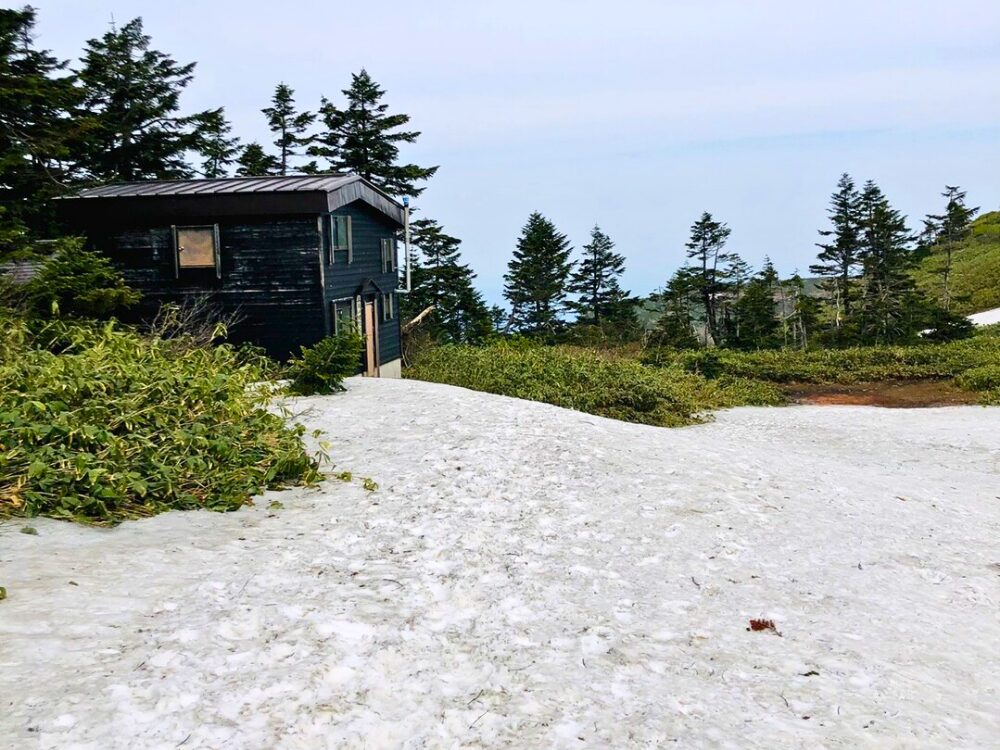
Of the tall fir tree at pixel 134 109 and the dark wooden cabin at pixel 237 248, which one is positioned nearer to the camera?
the dark wooden cabin at pixel 237 248

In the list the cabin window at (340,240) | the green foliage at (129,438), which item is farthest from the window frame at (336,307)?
the green foliage at (129,438)

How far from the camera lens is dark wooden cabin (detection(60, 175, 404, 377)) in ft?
60.8

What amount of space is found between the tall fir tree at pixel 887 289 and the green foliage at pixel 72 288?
106 feet

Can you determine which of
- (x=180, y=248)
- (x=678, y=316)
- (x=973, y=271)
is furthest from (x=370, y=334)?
(x=973, y=271)

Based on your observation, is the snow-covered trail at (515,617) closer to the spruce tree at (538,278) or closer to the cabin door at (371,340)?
the cabin door at (371,340)

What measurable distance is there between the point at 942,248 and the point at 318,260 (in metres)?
57.7

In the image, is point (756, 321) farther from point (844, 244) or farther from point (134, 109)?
point (134, 109)

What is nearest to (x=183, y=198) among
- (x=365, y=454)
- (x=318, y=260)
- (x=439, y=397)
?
(x=318, y=260)

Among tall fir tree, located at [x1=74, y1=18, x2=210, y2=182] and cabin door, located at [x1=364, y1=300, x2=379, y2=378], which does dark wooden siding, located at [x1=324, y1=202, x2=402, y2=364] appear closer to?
cabin door, located at [x1=364, y1=300, x2=379, y2=378]

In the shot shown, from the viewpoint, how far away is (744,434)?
593 inches

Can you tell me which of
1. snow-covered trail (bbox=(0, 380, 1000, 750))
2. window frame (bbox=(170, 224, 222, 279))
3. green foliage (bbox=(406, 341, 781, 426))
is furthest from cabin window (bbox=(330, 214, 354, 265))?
snow-covered trail (bbox=(0, 380, 1000, 750))

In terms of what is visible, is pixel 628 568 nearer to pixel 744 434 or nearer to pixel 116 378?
pixel 116 378

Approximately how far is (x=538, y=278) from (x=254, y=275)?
29898 millimetres

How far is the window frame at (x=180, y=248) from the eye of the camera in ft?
61.6
